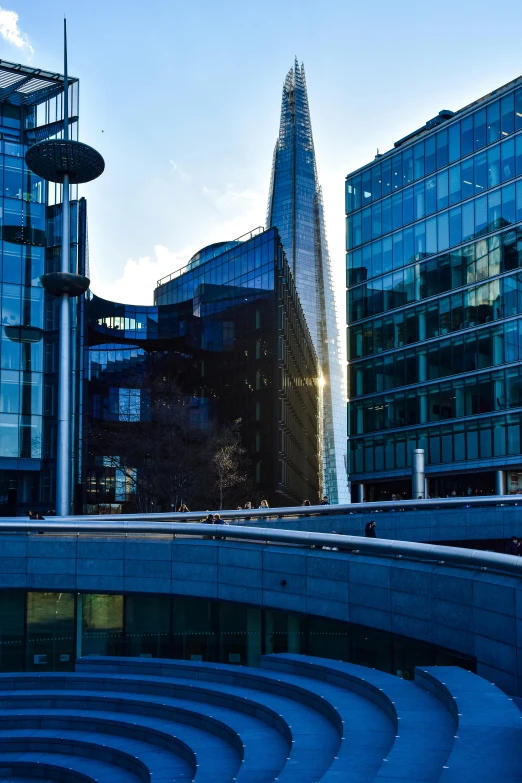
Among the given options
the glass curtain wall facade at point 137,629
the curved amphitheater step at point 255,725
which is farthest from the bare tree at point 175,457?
the curved amphitheater step at point 255,725

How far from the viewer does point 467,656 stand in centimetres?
1678

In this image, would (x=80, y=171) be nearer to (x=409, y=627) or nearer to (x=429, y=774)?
(x=409, y=627)

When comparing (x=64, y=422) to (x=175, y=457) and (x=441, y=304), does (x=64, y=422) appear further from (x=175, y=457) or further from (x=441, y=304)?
(x=441, y=304)

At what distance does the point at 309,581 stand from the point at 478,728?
1040 cm

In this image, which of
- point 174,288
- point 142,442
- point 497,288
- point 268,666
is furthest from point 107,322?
point 268,666

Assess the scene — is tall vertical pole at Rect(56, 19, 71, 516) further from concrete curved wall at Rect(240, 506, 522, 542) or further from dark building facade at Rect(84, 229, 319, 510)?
dark building facade at Rect(84, 229, 319, 510)

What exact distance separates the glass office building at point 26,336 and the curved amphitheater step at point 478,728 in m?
48.1

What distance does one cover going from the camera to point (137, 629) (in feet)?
80.7

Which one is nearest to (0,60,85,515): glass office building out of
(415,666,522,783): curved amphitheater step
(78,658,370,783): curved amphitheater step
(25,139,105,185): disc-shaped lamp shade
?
(25,139,105,185): disc-shaped lamp shade

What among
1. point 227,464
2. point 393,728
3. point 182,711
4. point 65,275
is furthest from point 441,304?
point 393,728

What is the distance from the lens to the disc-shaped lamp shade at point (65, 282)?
43.3 metres

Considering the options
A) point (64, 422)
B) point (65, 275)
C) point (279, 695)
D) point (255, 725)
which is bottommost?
point (255, 725)

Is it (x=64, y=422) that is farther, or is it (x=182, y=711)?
(x=64, y=422)

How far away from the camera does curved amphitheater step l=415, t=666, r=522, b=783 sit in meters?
9.71
